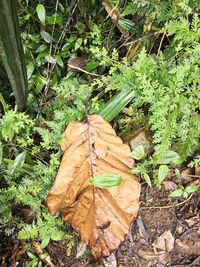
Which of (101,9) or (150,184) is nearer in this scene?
(150,184)

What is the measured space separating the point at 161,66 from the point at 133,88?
0.17 metres

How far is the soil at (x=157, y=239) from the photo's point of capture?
1969mm

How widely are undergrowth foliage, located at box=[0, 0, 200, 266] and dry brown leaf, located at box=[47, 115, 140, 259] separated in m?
0.09

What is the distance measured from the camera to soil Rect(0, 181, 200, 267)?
1.97m

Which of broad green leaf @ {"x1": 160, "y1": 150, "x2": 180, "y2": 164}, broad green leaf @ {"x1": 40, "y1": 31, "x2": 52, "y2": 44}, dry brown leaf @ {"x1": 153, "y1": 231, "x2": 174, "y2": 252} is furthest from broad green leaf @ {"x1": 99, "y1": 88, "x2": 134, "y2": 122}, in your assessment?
dry brown leaf @ {"x1": 153, "y1": 231, "x2": 174, "y2": 252}

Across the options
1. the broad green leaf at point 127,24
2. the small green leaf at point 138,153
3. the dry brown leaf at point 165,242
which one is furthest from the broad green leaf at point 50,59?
the dry brown leaf at point 165,242

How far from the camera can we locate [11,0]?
1.52 meters

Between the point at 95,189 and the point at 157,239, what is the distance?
0.43m

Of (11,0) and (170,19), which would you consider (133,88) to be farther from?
(11,0)

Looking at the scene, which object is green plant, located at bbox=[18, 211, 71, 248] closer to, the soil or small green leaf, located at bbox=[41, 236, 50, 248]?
small green leaf, located at bbox=[41, 236, 50, 248]

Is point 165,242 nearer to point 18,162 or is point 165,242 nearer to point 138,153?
point 138,153

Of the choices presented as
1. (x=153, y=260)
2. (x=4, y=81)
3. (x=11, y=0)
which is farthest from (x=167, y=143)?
(x=4, y=81)

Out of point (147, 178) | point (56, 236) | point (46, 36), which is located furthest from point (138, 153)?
point (46, 36)

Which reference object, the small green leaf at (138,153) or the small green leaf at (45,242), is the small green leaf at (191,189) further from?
the small green leaf at (45,242)
